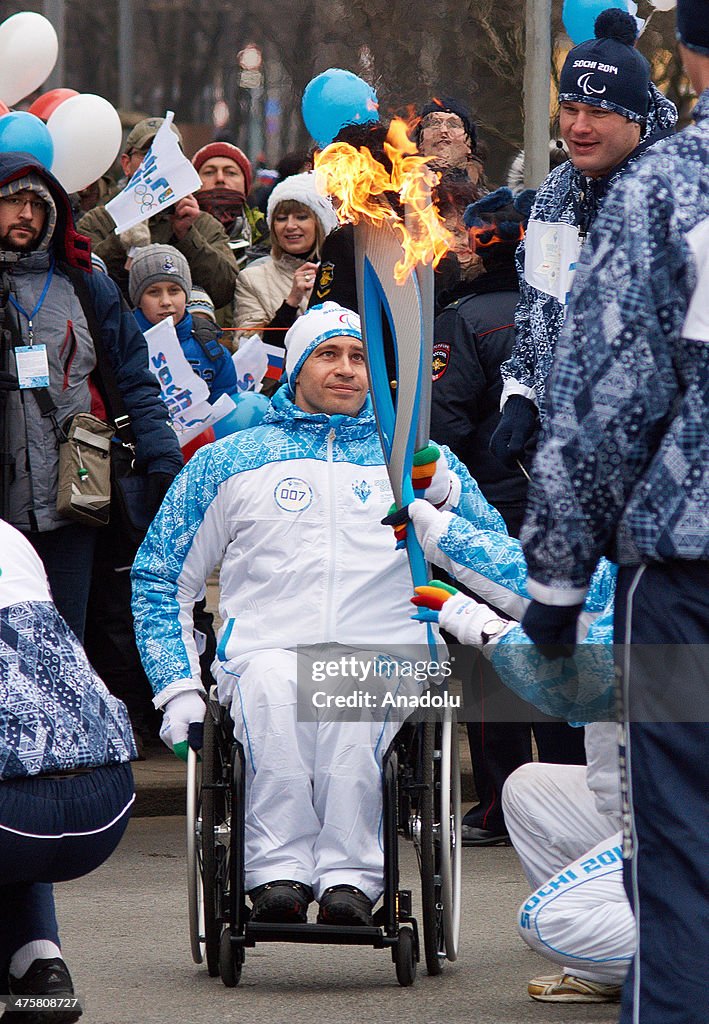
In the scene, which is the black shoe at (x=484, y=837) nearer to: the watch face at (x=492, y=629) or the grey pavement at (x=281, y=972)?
the grey pavement at (x=281, y=972)

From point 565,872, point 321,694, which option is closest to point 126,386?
point 321,694

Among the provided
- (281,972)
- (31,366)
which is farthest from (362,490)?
(31,366)

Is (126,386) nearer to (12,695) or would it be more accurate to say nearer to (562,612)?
(12,695)

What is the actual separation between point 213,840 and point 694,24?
94.5 inches

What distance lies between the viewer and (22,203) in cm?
600

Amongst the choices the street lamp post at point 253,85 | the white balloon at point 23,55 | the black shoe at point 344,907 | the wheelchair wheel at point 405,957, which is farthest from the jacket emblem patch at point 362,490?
the street lamp post at point 253,85

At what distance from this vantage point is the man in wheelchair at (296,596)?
4504 mm

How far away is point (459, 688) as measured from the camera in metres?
8.02

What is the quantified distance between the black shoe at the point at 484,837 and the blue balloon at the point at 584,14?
293 cm

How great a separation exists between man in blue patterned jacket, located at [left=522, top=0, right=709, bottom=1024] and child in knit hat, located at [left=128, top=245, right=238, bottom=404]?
15.2 ft

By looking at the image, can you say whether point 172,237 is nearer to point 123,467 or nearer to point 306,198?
point 306,198

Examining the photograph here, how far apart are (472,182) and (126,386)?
61.1 inches

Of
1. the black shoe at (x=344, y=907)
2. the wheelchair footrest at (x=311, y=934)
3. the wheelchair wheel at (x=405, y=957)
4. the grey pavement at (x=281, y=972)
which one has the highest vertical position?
the black shoe at (x=344, y=907)

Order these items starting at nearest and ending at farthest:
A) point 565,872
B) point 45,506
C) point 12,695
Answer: point 12,695
point 565,872
point 45,506
